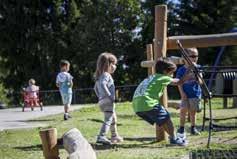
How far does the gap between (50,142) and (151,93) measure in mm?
2839

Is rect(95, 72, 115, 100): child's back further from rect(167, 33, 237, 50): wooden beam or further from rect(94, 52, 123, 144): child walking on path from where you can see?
rect(167, 33, 237, 50): wooden beam

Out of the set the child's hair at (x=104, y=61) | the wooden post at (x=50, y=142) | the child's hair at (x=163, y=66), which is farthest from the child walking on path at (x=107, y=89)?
the wooden post at (x=50, y=142)

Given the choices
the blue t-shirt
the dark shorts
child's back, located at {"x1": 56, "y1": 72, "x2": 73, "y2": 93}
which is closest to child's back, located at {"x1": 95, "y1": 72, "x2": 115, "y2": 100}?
the dark shorts

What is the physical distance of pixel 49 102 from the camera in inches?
1267

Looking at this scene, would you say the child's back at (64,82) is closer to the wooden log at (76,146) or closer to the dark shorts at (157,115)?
the dark shorts at (157,115)

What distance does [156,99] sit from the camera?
8.21m

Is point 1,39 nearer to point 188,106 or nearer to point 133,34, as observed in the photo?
point 133,34

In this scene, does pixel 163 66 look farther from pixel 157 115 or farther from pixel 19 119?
pixel 19 119

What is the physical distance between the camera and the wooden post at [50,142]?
219 inches

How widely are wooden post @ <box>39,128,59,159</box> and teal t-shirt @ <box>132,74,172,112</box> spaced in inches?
105

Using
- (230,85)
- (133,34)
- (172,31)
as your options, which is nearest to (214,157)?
(230,85)

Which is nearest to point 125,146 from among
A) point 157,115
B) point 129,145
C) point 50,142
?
point 129,145

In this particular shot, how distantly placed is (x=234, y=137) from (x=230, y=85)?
4.35 feet

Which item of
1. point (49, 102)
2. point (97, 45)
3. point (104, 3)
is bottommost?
point (49, 102)
